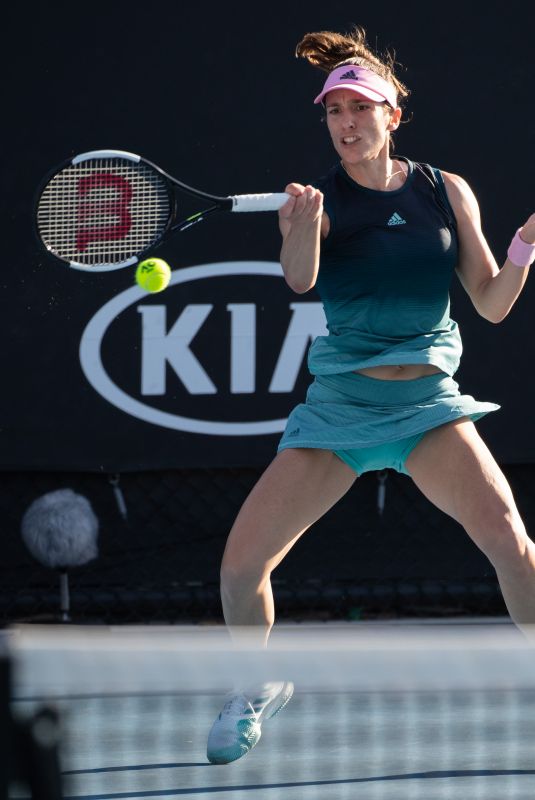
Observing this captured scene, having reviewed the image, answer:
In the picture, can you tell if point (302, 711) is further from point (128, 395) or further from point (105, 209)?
point (105, 209)

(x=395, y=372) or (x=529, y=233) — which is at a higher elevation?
(x=529, y=233)

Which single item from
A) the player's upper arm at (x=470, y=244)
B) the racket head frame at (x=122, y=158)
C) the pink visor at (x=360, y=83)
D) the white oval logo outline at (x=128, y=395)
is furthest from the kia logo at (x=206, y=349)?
the pink visor at (x=360, y=83)

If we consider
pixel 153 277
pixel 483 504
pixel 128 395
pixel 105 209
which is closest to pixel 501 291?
pixel 483 504

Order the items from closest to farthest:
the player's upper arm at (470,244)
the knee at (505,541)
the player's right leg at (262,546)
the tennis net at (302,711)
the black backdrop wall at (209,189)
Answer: the tennis net at (302,711) → the knee at (505,541) → the player's right leg at (262,546) → the player's upper arm at (470,244) → the black backdrop wall at (209,189)

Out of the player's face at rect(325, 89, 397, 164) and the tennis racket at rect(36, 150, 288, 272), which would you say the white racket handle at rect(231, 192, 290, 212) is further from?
the tennis racket at rect(36, 150, 288, 272)

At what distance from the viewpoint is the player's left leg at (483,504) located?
3.21 meters

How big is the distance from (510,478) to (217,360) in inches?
38.8

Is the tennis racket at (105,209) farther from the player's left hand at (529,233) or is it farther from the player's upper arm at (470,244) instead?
the player's left hand at (529,233)

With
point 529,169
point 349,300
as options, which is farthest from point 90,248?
point 529,169

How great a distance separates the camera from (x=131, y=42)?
4.76 metres

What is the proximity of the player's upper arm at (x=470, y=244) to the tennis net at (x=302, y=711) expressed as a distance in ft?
2.53

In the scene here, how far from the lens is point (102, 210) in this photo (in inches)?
Answer: 163

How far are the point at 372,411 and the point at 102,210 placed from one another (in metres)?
1.13

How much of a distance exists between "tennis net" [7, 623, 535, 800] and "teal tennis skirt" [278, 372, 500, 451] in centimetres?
42
